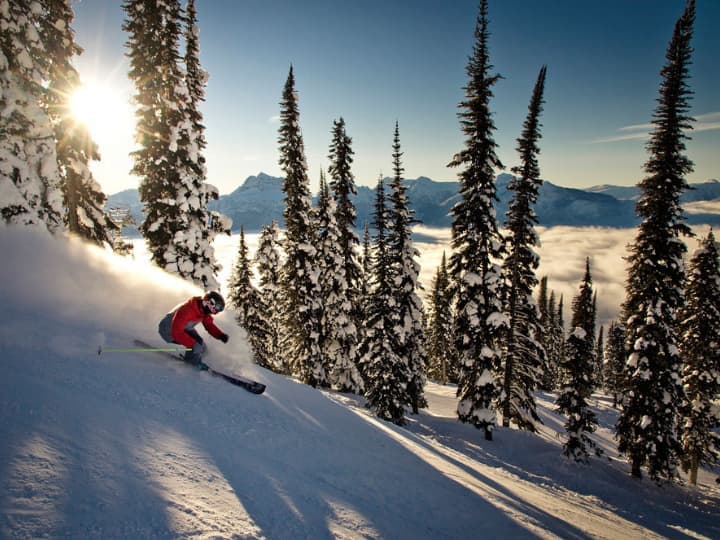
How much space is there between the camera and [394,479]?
806 centimetres

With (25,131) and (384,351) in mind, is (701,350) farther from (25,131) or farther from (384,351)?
(25,131)

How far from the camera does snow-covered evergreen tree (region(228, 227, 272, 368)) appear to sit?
124 ft

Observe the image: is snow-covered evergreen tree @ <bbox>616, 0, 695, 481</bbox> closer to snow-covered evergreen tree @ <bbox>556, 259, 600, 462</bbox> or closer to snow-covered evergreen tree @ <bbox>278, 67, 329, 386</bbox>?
snow-covered evergreen tree @ <bbox>556, 259, 600, 462</bbox>

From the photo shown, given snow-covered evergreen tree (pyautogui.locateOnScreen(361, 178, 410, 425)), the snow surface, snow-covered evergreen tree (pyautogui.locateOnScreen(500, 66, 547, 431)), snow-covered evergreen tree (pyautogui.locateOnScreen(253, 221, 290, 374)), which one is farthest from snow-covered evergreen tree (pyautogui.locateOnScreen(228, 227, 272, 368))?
the snow surface

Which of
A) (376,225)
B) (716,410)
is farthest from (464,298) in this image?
(716,410)

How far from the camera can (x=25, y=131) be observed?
15734 mm

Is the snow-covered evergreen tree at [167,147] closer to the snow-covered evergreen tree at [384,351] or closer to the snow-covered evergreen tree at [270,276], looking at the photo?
the snow-covered evergreen tree at [384,351]

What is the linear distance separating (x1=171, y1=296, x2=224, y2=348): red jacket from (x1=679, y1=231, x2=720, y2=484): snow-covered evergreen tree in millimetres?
33776

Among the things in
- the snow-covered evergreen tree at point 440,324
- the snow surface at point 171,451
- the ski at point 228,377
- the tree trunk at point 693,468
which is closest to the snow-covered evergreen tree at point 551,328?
the snow-covered evergreen tree at point 440,324

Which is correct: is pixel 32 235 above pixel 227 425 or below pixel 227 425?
above

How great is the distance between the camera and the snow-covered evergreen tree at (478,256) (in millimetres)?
21609

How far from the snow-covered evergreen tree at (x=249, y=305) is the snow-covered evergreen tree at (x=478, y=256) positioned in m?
22.7

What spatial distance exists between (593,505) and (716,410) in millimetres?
25558

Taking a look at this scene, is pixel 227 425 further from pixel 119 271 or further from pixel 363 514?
pixel 119 271
